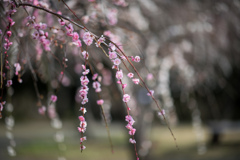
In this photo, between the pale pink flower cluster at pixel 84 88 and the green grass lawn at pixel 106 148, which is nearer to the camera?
the pale pink flower cluster at pixel 84 88

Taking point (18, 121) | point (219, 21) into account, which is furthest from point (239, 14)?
point (18, 121)

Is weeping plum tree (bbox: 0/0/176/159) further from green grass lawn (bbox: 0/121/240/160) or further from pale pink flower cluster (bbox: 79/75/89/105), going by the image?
green grass lawn (bbox: 0/121/240/160)

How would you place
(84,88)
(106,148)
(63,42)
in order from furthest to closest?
(106,148) < (63,42) < (84,88)

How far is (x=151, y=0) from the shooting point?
12.6 ft

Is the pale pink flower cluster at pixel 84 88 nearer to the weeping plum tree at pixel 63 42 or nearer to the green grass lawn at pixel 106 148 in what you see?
the weeping plum tree at pixel 63 42

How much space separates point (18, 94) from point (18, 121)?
1.74 m

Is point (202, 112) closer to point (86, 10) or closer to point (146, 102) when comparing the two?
point (146, 102)

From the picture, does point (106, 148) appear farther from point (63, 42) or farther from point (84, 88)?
point (84, 88)

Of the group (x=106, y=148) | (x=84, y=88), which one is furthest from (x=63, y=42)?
(x=106, y=148)

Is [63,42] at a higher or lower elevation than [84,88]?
higher

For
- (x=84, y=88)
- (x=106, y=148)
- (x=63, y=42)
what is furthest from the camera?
(x=106, y=148)

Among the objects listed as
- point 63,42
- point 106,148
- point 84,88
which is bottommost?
point 84,88

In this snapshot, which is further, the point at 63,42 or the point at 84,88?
the point at 63,42

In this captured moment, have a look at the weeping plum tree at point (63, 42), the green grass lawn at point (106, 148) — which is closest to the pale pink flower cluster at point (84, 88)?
the weeping plum tree at point (63, 42)
